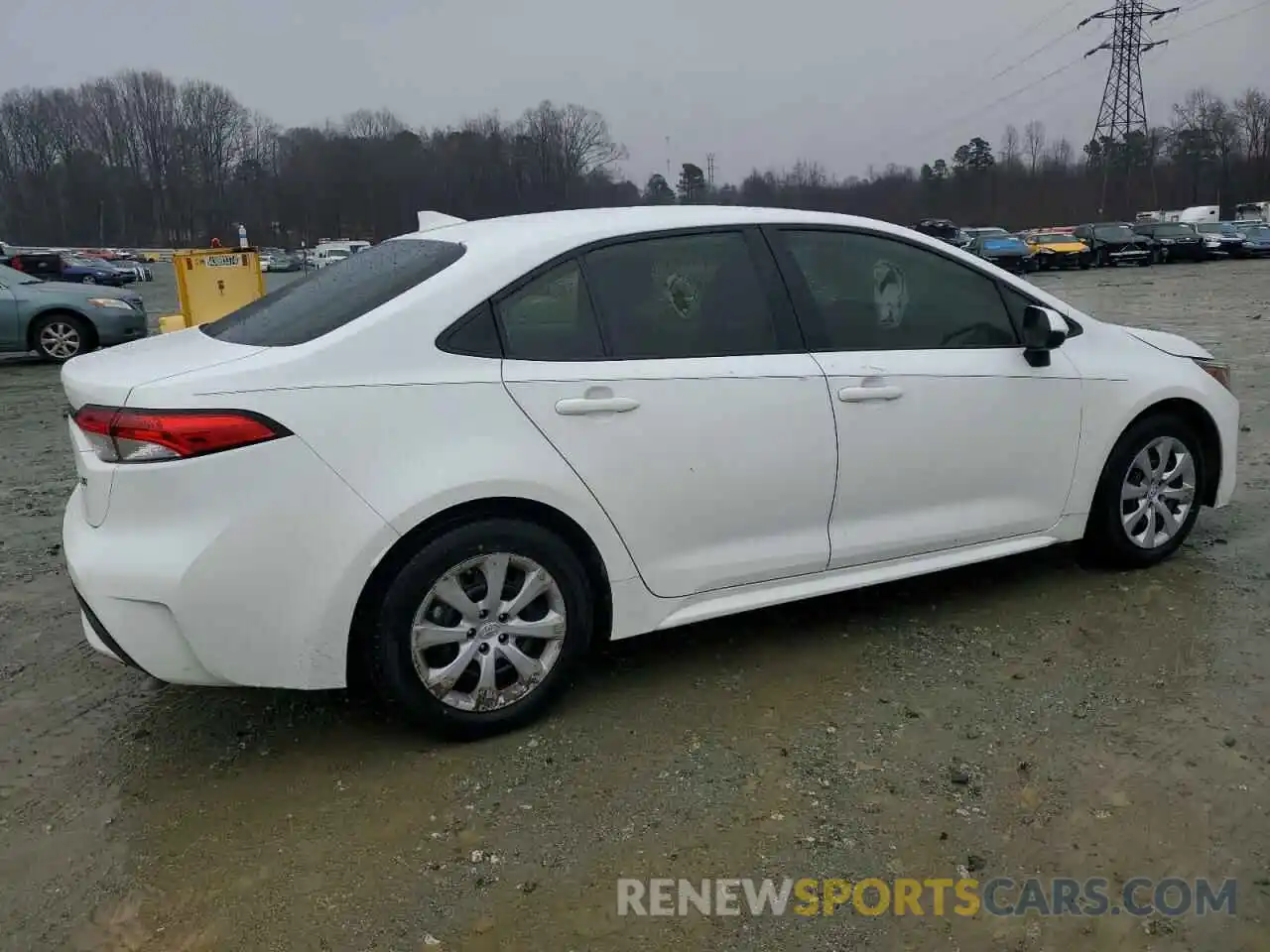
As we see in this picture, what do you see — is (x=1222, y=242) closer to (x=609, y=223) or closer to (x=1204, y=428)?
(x=1204, y=428)

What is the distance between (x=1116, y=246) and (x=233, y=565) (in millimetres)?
38091

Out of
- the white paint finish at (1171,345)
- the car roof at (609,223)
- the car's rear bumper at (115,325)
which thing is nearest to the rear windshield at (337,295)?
the car roof at (609,223)

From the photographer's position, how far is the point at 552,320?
3.27 meters

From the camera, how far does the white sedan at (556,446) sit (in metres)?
2.85

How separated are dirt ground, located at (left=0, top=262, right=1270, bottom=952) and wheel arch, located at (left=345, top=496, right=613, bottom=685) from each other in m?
0.42

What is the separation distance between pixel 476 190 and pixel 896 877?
252ft

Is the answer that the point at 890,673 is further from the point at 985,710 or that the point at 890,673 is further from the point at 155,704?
the point at 155,704

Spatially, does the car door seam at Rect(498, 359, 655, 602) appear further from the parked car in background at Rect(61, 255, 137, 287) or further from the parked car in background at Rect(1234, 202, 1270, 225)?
the parked car in background at Rect(1234, 202, 1270, 225)

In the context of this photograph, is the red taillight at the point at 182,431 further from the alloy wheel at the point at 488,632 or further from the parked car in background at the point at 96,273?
the parked car in background at the point at 96,273

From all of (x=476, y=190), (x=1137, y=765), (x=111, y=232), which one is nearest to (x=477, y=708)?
(x=1137, y=765)

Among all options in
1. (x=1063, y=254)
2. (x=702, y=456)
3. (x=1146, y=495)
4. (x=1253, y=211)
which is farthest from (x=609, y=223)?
(x=1253, y=211)

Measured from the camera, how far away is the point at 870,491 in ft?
12.1

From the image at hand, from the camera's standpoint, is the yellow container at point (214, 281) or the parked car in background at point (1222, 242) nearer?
the yellow container at point (214, 281)

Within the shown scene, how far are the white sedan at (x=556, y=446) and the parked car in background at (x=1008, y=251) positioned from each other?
3216cm
